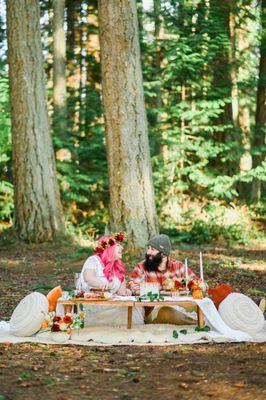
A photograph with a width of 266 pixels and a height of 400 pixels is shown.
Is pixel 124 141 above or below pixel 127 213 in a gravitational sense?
above

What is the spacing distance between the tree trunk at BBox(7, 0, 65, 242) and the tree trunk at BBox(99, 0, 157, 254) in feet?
10.7

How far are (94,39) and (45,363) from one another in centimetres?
2069

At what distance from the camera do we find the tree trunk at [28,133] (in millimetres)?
16062

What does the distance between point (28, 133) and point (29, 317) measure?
8.83 m

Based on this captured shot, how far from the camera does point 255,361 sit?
6445mm

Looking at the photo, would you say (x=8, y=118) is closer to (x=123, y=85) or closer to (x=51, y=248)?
(x=51, y=248)

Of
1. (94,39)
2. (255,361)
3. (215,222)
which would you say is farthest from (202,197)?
(255,361)

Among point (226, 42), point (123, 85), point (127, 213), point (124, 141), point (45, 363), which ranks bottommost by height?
point (45, 363)

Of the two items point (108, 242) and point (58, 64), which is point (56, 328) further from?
point (58, 64)

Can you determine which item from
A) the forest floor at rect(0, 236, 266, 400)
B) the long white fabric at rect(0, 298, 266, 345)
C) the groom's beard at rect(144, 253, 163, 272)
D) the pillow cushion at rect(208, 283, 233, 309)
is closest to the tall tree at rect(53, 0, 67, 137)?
the forest floor at rect(0, 236, 266, 400)

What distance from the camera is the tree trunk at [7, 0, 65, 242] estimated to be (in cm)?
1606

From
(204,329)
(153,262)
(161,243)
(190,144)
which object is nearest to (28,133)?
(190,144)

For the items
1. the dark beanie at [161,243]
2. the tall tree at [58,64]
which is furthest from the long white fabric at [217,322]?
the tall tree at [58,64]

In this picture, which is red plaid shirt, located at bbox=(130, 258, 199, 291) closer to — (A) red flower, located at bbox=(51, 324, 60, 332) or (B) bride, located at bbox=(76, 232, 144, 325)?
(B) bride, located at bbox=(76, 232, 144, 325)
